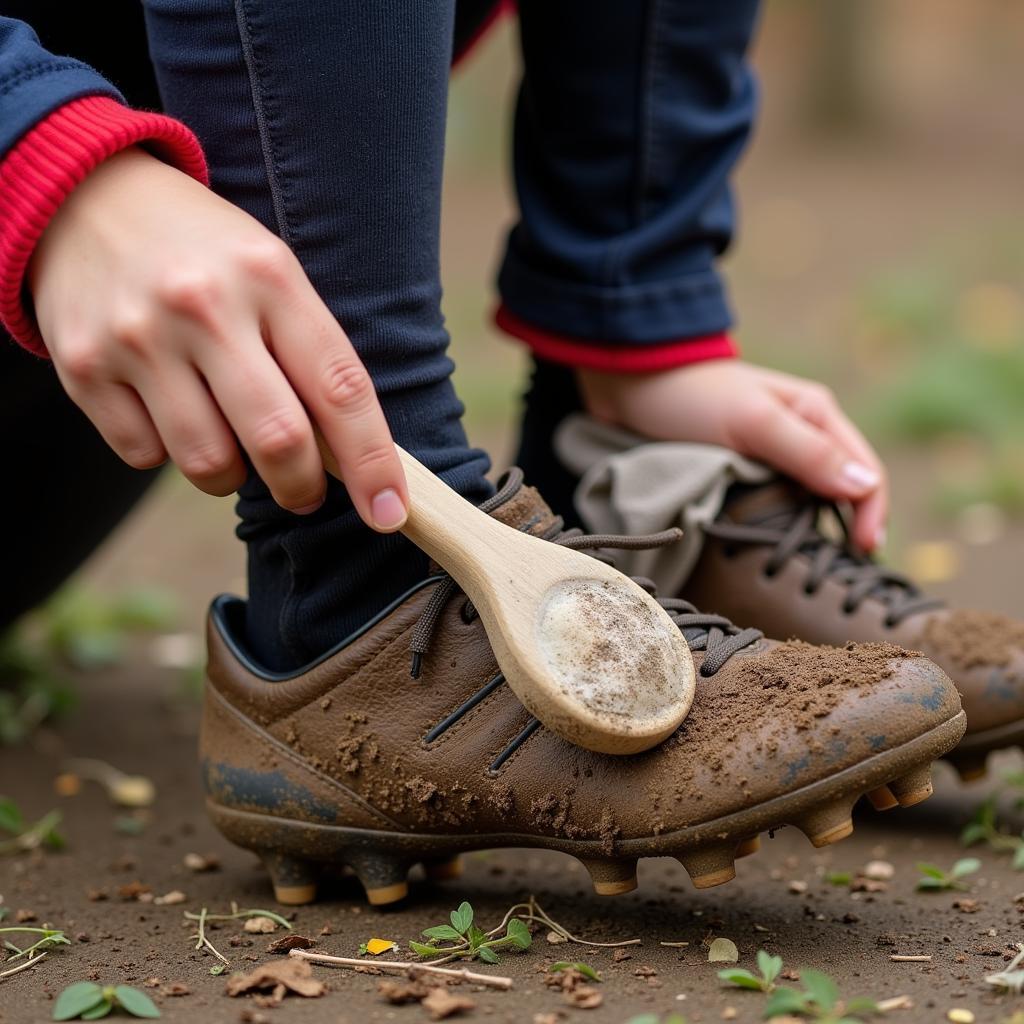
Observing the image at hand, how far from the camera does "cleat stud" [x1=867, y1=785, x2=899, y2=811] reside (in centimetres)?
103

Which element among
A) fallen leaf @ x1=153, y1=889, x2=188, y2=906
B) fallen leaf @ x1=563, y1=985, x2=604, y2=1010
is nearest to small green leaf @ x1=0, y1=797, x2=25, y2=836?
fallen leaf @ x1=153, y1=889, x2=188, y2=906

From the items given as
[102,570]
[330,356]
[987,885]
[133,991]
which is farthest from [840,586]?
[102,570]

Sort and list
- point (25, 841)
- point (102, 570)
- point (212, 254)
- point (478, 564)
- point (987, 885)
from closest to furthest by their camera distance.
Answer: point (212, 254)
point (478, 564)
point (987, 885)
point (25, 841)
point (102, 570)

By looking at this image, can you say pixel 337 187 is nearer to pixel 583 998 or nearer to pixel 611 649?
pixel 611 649

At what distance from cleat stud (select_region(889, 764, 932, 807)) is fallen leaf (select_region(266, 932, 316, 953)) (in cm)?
47

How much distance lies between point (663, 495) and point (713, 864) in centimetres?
53

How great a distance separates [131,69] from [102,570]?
4.92 feet

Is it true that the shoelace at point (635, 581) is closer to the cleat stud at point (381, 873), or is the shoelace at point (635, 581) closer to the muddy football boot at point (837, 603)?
the cleat stud at point (381, 873)

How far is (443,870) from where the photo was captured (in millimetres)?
1261

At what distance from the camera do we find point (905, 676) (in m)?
1.03

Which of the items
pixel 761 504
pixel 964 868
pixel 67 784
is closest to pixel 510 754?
pixel 964 868

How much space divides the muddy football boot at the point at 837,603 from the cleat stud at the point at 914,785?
35 centimetres

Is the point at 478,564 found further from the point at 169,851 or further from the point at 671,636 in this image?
the point at 169,851

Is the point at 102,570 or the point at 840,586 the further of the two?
the point at 102,570
